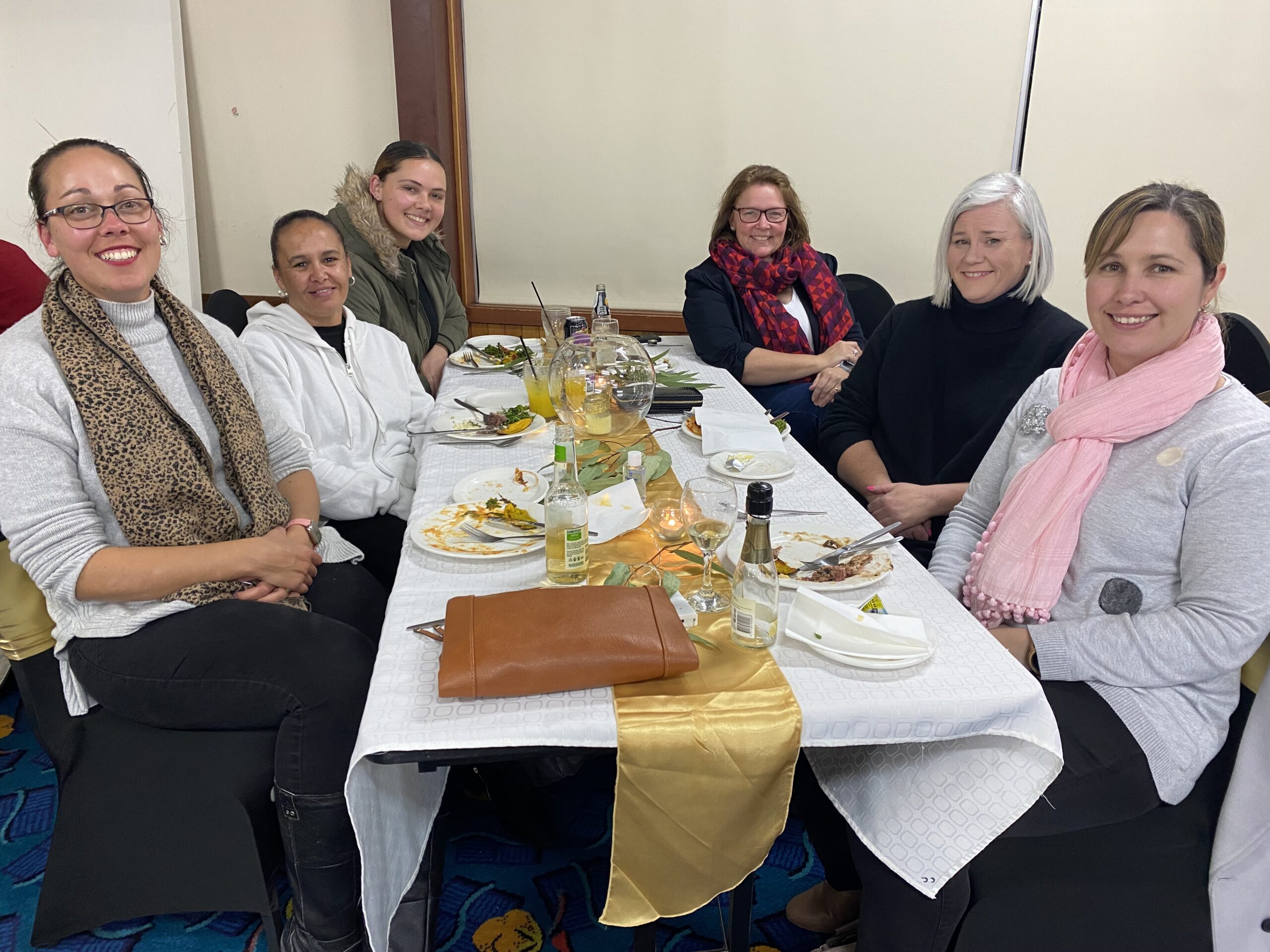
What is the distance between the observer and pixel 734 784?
0.90m

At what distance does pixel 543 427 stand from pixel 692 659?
3.41ft

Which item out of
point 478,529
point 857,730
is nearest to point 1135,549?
point 857,730

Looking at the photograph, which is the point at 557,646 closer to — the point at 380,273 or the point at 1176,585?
the point at 1176,585

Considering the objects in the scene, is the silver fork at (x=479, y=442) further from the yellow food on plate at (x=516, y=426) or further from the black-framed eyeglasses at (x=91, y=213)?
the black-framed eyeglasses at (x=91, y=213)

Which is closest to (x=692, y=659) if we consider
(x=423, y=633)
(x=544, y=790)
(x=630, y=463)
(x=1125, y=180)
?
(x=423, y=633)

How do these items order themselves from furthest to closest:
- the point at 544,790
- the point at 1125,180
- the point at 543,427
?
1. the point at 1125,180
2. the point at 543,427
3. the point at 544,790

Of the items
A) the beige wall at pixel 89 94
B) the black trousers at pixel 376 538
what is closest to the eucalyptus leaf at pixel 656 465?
the black trousers at pixel 376 538

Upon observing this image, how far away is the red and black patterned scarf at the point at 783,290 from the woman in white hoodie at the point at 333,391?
127 cm

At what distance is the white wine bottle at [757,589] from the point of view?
3.19 feet

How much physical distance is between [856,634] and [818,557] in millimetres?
241

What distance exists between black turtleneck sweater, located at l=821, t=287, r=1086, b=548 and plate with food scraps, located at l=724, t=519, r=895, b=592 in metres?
0.72

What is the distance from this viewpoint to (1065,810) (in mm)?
1071

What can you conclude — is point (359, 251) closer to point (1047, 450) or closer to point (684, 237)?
point (684, 237)

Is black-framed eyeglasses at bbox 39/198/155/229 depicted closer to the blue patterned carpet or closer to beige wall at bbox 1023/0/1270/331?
the blue patterned carpet
